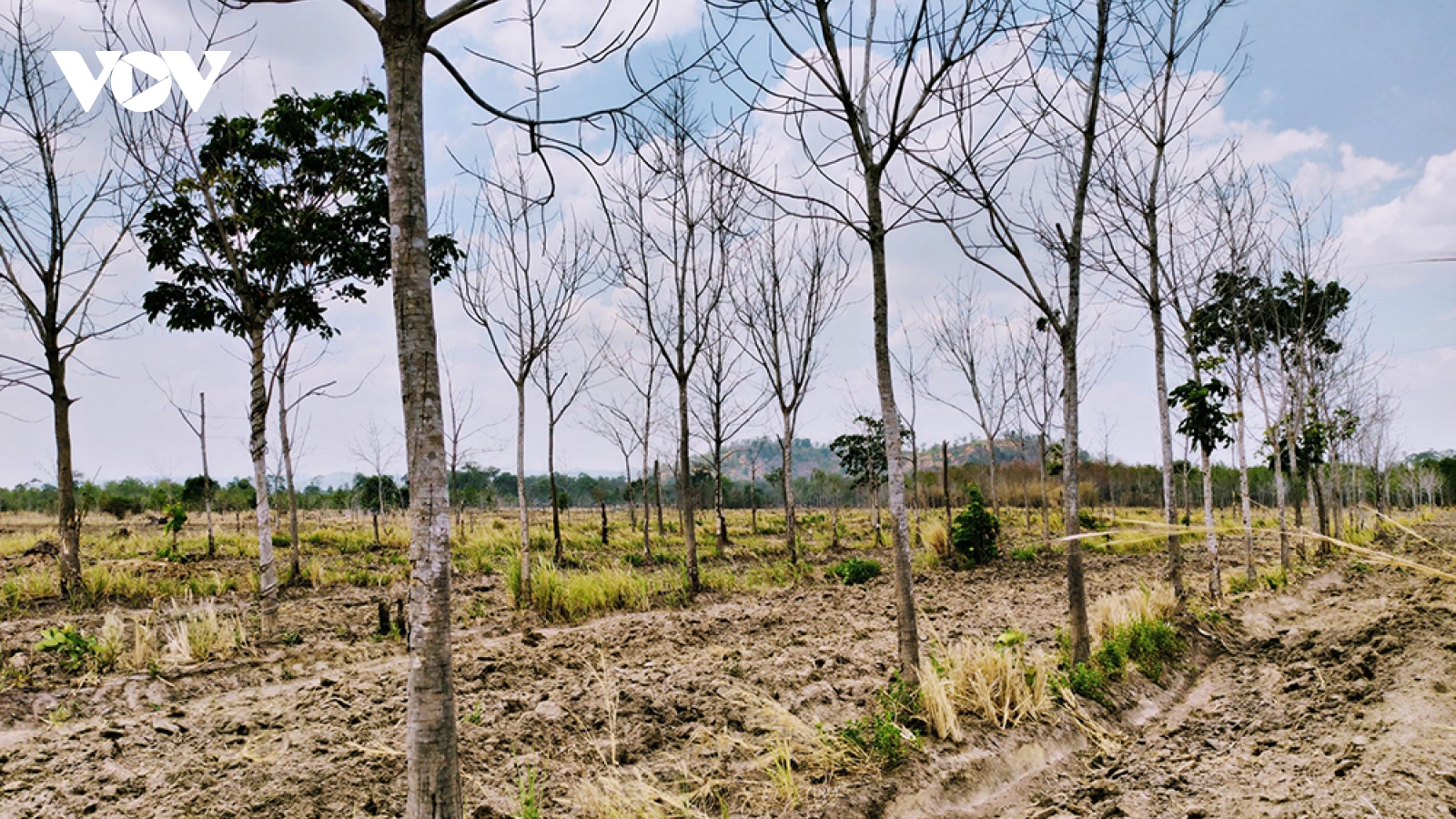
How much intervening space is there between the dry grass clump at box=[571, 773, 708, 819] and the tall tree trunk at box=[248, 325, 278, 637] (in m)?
5.77

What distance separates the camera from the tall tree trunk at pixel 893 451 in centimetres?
508

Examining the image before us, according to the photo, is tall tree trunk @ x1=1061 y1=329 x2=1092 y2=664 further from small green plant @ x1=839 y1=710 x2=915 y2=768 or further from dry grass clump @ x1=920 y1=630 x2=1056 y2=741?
small green plant @ x1=839 y1=710 x2=915 y2=768

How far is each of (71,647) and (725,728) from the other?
277 inches

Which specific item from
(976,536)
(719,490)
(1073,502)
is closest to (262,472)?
(1073,502)

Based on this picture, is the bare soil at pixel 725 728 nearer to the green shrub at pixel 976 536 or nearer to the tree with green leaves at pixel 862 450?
the green shrub at pixel 976 536

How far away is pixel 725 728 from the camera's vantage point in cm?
482

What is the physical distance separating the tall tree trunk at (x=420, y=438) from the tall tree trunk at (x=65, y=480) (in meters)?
10.6

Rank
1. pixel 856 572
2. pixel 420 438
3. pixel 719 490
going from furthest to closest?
pixel 719 490 < pixel 856 572 < pixel 420 438

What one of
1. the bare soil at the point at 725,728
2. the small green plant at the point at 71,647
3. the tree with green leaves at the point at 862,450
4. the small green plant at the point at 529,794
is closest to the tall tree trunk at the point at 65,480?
the bare soil at the point at 725,728

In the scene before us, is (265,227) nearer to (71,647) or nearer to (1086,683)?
(71,647)

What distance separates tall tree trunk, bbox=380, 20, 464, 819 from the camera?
278 centimetres

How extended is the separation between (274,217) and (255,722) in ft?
19.8

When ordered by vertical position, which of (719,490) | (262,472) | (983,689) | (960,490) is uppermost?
(262,472)

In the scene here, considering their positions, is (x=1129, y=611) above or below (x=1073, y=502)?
below
